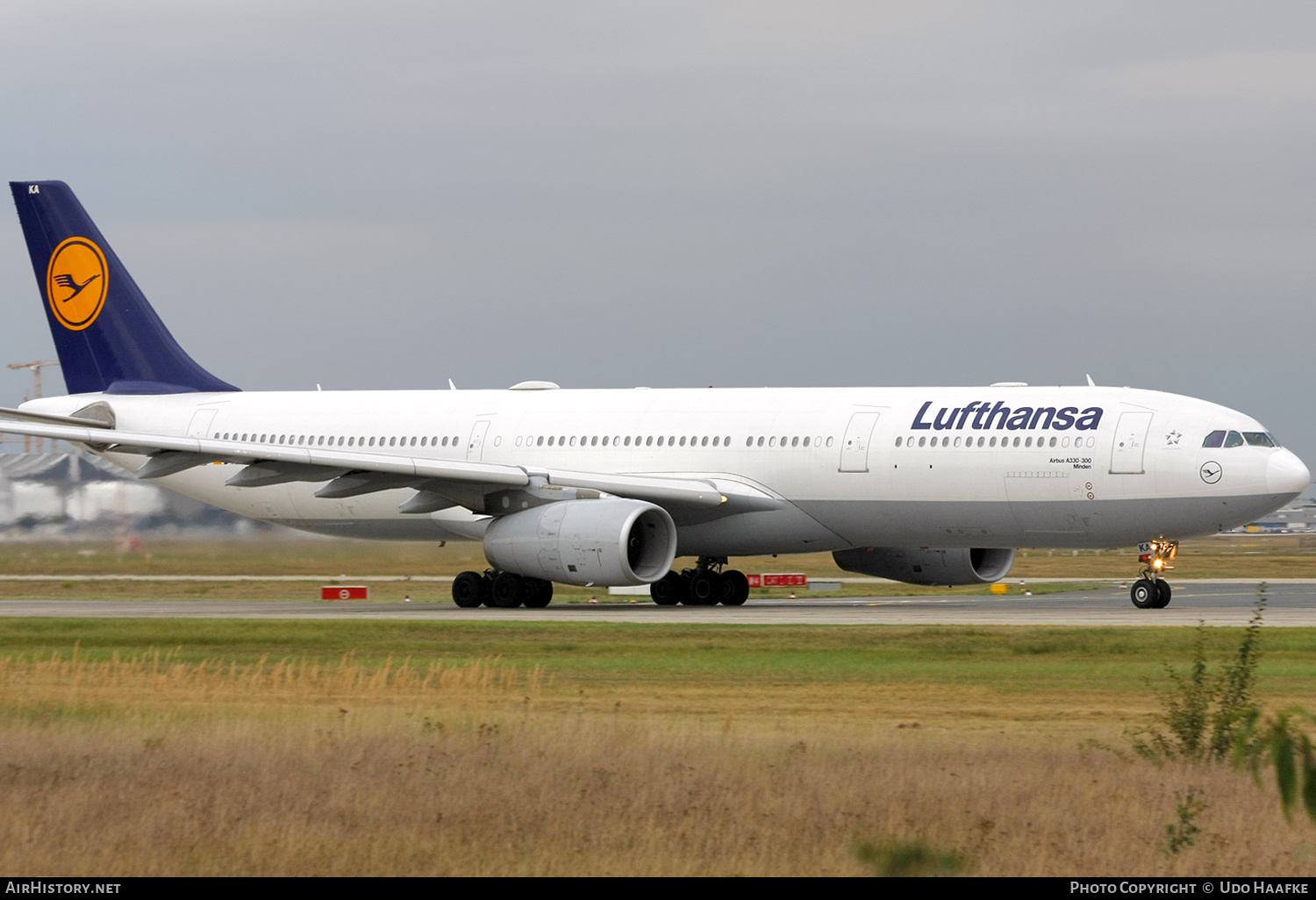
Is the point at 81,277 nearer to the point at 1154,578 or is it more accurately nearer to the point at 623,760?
the point at 1154,578

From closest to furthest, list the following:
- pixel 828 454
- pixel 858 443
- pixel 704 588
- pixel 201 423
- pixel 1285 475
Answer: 1. pixel 1285 475
2. pixel 858 443
3. pixel 828 454
4. pixel 704 588
5. pixel 201 423

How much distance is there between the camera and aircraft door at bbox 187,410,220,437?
1506 inches

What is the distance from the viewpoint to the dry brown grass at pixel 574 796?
9797mm

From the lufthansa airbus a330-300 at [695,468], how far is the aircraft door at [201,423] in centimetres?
5

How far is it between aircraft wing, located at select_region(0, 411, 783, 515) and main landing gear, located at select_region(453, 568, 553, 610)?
4.51 ft

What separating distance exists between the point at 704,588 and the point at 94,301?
Result: 1561 centimetres

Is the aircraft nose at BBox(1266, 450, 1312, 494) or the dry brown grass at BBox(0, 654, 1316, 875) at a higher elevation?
the aircraft nose at BBox(1266, 450, 1312, 494)

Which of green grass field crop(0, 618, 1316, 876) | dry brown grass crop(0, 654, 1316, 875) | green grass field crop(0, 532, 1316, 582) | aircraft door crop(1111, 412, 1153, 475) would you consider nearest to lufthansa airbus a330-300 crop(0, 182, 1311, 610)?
aircraft door crop(1111, 412, 1153, 475)

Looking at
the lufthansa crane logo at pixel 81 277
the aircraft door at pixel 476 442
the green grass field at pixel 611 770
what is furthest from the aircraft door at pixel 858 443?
the lufthansa crane logo at pixel 81 277

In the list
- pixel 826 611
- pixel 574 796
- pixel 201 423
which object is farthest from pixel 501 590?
pixel 574 796

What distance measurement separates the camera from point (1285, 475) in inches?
1147

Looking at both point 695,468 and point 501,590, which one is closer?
point 501,590

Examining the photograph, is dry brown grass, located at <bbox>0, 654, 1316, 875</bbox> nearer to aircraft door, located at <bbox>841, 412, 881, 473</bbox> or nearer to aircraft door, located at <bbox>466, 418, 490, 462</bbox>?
aircraft door, located at <bbox>841, 412, 881, 473</bbox>

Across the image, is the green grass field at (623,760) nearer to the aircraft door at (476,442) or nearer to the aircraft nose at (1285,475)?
the aircraft nose at (1285,475)
